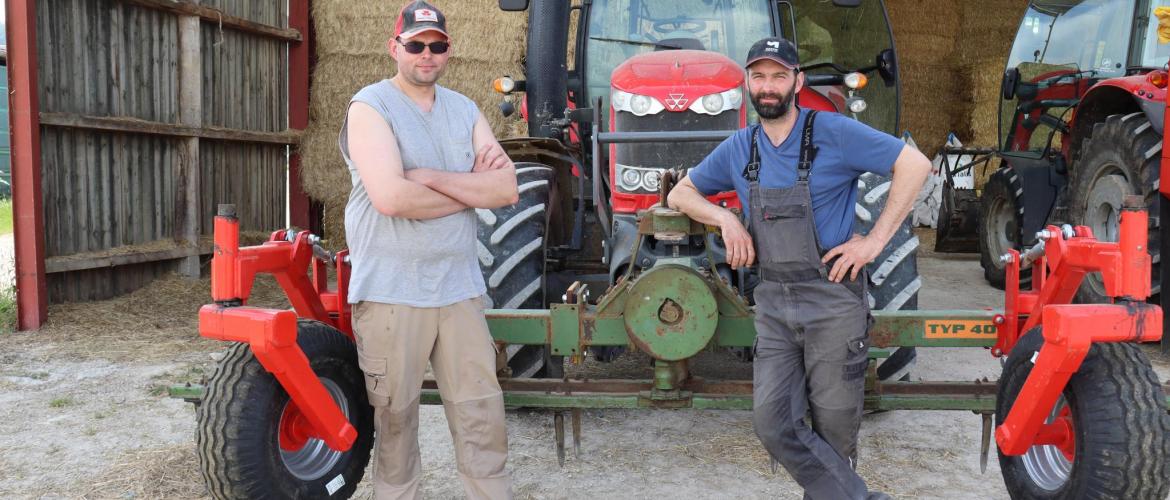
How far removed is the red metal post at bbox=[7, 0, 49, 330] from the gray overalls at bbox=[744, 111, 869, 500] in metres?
4.94

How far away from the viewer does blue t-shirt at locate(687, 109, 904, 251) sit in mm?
2732

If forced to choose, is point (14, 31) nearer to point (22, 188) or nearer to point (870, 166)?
point (22, 188)

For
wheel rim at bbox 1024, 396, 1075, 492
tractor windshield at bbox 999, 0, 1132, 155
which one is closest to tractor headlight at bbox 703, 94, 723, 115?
wheel rim at bbox 1024, 396, 1075, 492

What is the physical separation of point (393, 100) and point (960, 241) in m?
8.15

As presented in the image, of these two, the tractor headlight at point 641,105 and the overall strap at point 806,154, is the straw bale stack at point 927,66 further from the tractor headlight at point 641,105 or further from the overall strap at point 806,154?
the overall strap at point 806,154

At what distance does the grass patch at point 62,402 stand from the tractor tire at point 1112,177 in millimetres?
5215

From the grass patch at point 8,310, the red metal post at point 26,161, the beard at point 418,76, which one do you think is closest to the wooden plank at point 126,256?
the red metal post at point 26,161

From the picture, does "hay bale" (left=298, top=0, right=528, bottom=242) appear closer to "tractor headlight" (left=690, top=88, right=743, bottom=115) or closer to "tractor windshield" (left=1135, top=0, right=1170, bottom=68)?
"tractor windshield" (left=1135, top=0, right=1170, bottom=68)

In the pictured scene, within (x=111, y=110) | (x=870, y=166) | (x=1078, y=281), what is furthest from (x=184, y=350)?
(x=1078, y=281)

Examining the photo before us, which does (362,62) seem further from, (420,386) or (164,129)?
(420,386)

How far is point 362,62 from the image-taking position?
897 centimetres

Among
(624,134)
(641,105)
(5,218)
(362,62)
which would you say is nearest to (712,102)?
(641,105)

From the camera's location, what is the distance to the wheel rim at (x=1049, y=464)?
2.76 meters

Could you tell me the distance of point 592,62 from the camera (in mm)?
4797
